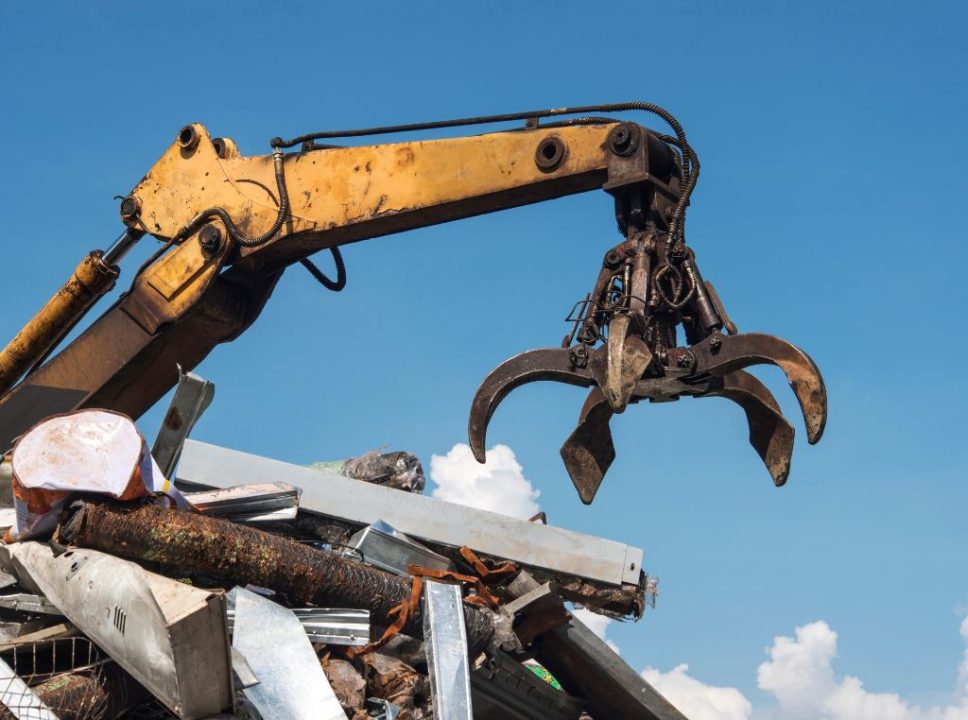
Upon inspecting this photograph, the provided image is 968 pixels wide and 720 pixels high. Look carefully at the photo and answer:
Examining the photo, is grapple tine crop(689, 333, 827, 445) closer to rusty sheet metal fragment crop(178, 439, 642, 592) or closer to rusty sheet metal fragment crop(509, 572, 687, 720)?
rusty sheet metal fragment crop(178, 439, 642, 592)

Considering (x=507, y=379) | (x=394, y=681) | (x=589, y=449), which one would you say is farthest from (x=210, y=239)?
(x=394, y=681)

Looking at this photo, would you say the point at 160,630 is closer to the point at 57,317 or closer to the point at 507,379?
the point at 507,379

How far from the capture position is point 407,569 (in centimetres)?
680

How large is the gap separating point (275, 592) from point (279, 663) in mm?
573

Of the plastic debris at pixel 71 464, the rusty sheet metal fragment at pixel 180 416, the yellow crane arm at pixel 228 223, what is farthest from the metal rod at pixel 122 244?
the plastic debris at pixel 71 464

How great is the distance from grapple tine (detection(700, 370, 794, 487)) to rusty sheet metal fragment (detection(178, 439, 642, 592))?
5.59 ft

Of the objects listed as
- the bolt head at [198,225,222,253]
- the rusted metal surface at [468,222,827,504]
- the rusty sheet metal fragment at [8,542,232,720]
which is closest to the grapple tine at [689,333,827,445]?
the rusted metal surface at [468,222,827,504]

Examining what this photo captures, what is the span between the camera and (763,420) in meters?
5.95

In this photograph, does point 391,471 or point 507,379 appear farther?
point 391,471

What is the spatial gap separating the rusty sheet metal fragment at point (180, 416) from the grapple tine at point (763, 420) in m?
2.67

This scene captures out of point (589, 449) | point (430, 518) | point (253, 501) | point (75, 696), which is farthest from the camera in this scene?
point (430, 518)

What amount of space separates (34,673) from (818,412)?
11.0 ft

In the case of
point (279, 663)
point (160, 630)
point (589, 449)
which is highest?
point (589, 449)

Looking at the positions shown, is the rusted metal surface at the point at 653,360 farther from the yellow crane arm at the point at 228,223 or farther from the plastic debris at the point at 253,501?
the plastic debris at the point at 253,501
